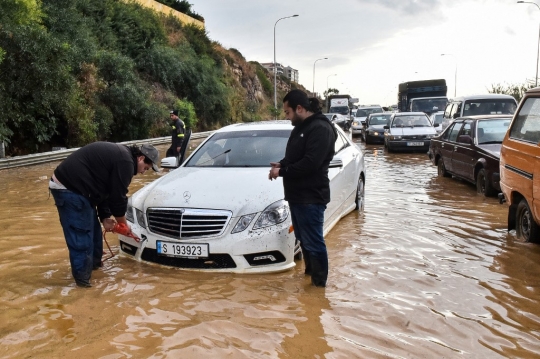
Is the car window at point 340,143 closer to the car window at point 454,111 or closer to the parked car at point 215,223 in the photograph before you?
the parked car at point 215,223

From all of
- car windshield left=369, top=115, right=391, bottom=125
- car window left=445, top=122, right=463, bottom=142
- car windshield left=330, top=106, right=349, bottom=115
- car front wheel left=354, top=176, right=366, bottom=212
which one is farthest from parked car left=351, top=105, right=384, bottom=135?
car front wheel left=354, top=176, right=366, bottom=212

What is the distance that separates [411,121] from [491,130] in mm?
9425

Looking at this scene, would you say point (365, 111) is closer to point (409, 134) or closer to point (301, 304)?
point (409, 134)

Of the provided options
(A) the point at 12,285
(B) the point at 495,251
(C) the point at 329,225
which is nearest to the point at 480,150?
(B) the point at 495,251

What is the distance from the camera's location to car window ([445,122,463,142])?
453 inches

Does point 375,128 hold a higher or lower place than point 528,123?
lower

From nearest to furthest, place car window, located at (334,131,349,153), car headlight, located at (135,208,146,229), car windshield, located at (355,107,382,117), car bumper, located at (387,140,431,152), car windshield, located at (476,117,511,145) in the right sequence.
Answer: car headlight, located at (135,208,146,229) < car window, located at (334,131,349,153) < car windshield, located at (476,117,511,145) < car bumper, located at (387,140,431,152) < car windshield, located at (355,107,382,117)

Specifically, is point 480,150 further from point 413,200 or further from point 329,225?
point 329,225

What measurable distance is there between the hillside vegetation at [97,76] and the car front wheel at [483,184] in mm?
12598

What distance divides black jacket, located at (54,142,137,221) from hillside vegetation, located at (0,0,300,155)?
12.0 metres

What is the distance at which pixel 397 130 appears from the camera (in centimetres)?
1906

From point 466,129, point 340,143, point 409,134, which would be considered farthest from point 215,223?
point 409,134

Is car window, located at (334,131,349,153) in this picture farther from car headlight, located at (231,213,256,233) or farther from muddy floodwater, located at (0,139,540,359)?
car headlight, located at (231,213,256,233)

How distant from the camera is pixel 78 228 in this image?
4.68 m
